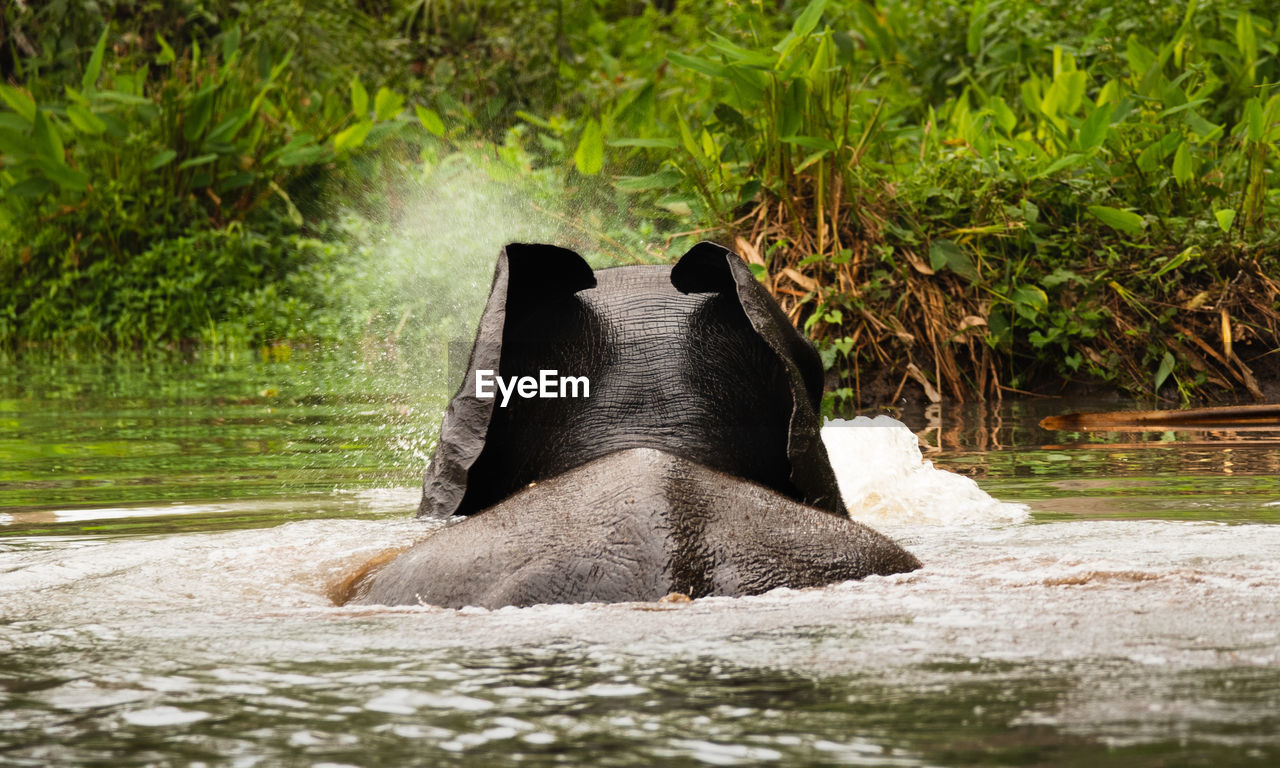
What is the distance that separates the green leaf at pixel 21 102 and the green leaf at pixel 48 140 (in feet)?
0.31

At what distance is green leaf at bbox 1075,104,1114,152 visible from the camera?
794 centimetres

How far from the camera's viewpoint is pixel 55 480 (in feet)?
17.0

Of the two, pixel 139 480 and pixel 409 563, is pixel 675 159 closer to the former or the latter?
pixel 139 480

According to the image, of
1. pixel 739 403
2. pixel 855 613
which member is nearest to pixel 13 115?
pixel 739 403

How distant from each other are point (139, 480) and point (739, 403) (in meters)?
2.66

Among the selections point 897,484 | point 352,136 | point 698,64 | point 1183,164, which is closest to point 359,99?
point 352,136

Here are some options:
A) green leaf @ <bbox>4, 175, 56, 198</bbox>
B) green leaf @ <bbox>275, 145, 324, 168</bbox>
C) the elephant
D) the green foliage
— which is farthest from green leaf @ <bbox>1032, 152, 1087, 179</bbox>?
green leaf @ <bbox>4, 175, 56, 198</bbox>

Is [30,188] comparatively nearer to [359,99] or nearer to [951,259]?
[359,99]

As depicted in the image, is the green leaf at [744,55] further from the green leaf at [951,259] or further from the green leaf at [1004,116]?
the green leaf at [1004,116]

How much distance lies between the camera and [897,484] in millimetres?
4617

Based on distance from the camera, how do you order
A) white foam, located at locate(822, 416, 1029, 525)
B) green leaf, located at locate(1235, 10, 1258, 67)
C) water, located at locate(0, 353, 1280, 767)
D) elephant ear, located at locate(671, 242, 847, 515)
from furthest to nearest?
green leaf, located at locate(1235, 10, 1258, 67) → white foam, located at locate(822, 416, 1029, 525) → elephant ear, located at locate(671, 242, 847, 515) → water, located at locate(0, 353, 1280, 767)

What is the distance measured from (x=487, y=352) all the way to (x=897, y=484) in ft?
5.64

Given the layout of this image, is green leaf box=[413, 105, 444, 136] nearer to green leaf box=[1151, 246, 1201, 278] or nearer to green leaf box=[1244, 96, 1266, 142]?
green leaf box=[1151, 246, 1201, 278]

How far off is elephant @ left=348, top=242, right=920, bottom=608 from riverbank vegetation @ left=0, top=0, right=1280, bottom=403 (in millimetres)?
3873
